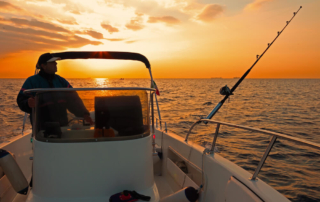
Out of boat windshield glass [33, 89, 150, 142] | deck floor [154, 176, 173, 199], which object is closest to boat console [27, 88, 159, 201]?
boat windshield glass [33, 89, 150, 142]

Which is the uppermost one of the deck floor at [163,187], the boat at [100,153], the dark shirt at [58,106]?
the dark shirt at [58,106]

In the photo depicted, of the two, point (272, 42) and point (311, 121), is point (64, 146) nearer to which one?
point (272, 42)

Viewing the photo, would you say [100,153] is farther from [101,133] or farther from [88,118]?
[88,118]

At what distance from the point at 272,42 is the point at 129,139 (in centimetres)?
319

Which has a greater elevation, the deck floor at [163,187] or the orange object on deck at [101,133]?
the orange object on deck at [101,133]

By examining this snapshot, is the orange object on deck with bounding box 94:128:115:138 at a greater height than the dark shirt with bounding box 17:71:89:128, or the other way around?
the dark shirt with bounding box 17:71:89:128

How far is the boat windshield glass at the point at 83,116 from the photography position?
232 cm

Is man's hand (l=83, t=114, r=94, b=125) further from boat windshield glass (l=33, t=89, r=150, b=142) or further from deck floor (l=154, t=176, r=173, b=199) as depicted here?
deck floor (l=154, t=176, r=173, b=199)

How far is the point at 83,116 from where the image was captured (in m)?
2.38

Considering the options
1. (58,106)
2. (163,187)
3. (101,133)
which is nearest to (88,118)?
(101,133)

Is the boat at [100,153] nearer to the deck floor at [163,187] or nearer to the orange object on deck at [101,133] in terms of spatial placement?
the orange object on deck at [101,133]

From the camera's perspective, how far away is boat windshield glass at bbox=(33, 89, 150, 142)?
2320 millimetres

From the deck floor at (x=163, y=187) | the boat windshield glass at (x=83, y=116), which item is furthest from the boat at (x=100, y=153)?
the deck floor at (x=163, y=187)

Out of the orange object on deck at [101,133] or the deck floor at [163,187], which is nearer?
A: the orange object on deck at [101,133]
